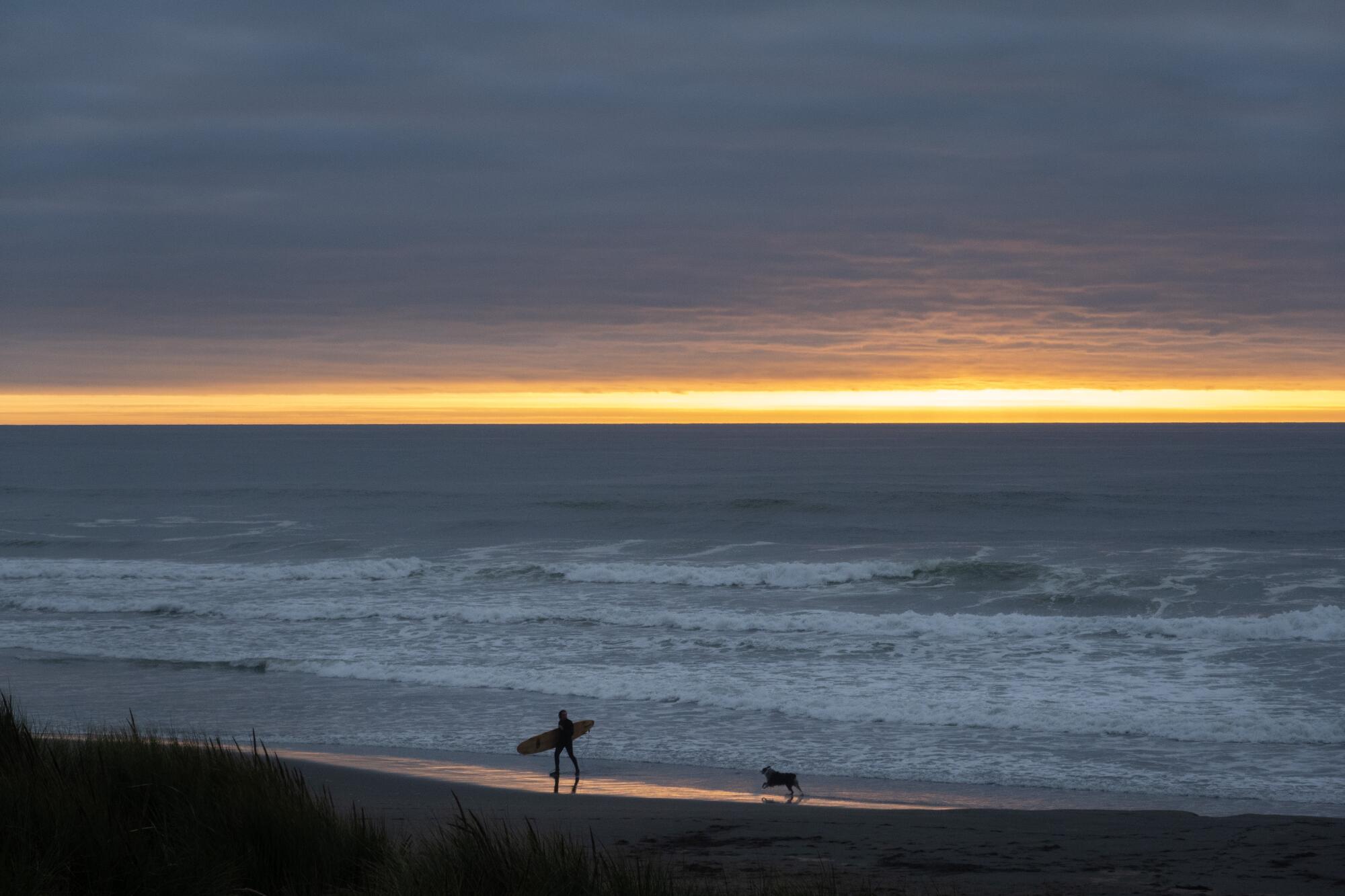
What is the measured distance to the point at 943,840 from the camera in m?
9.51

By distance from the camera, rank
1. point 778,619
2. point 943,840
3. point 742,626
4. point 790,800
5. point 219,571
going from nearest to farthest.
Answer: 1. point 943,840
2. point 790,800
3. point 742,626
4. point 778,619
5. point 219,571

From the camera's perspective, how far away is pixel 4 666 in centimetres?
1953

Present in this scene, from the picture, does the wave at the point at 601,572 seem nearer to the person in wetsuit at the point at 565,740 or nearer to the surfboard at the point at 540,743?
the surfboard at the point at 540,743

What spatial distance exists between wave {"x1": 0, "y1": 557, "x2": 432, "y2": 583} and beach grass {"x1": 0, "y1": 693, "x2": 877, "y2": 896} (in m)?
25.5

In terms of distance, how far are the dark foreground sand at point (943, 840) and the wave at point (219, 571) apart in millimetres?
21968

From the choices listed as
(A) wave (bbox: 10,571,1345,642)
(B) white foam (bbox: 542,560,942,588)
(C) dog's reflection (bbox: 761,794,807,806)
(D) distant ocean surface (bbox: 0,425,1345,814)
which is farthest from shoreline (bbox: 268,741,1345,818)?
(B) white foam (bbox: 542,560,942,588)

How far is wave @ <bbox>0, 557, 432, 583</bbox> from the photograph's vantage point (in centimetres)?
3222

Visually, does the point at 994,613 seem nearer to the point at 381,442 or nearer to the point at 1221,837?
the point at 1221,837

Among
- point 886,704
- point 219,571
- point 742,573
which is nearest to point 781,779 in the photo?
point 886,704

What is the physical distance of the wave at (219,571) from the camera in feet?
106

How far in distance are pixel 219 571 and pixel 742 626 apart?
18291 mm

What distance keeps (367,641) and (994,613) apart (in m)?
14.3

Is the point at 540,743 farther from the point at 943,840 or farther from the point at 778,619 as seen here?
the point at 778,619

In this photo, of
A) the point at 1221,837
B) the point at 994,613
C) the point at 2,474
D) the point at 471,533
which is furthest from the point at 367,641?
the point at 2,474
